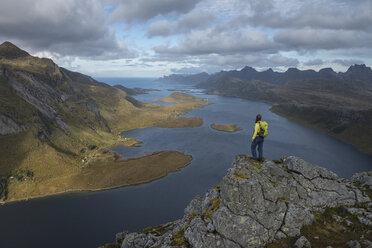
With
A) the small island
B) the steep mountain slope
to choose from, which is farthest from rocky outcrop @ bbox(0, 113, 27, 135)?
the small island

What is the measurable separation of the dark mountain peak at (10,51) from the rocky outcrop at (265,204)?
182632 mm

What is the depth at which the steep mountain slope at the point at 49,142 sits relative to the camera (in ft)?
271

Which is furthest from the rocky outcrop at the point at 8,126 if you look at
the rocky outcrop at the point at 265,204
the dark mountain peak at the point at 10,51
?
the rocky outcrop at the point at 265,204

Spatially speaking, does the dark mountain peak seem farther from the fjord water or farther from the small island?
the small island

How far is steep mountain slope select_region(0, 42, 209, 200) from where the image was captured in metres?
82.6

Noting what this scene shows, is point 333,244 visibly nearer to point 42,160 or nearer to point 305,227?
point 305,227

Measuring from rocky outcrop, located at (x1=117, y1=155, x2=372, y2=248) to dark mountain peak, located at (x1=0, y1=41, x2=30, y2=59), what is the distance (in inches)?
7190

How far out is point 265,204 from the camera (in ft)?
68.7

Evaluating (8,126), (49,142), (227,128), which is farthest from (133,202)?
(227,128)

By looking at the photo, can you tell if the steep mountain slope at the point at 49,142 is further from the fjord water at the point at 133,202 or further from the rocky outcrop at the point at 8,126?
the fjord water at the point at 133,202

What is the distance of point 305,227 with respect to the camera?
67.4ft

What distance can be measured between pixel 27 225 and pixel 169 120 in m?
142

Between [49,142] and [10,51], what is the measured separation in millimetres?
95701

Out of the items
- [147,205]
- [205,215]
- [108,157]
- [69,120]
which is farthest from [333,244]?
[69,120]
